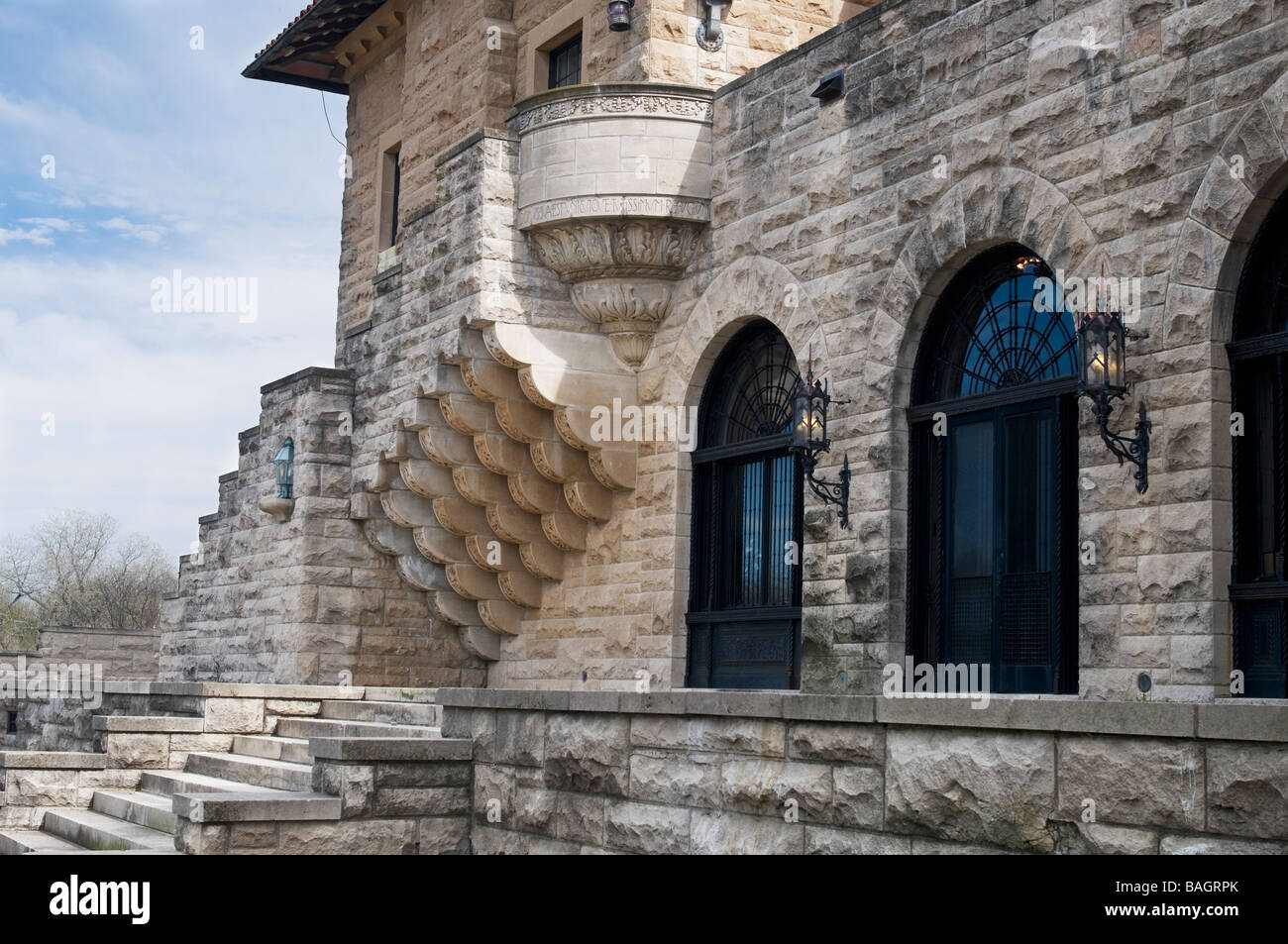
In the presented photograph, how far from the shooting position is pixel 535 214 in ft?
47.4

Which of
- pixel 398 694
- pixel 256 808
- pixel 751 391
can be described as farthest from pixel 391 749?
pixel 398 694

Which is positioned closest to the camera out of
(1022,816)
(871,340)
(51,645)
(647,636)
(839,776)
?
(1022,816)

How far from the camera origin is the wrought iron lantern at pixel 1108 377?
9469mm

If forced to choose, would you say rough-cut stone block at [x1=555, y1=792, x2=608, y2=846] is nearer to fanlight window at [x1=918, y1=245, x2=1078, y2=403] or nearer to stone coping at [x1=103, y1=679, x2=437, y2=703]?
fanlight window at [x1=918, y1=245, x2=1078, y2=403]

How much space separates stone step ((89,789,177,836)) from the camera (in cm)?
1181

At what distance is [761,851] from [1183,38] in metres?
5.58

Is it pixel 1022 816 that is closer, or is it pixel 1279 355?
pixel 1022 816

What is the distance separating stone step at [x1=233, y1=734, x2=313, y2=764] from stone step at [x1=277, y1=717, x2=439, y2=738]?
14cm

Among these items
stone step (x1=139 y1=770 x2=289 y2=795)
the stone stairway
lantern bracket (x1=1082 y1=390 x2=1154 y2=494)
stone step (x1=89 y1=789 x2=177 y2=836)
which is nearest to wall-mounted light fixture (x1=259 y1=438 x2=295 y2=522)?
the stone stairway

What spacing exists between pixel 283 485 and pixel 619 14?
22.3 ft

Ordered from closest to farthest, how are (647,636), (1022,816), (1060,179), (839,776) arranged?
(1022,816)
(839,776)
(1060,179)
(647,636)

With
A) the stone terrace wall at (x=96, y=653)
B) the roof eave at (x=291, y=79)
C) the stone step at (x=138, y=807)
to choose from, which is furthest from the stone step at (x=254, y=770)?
the stone terrace wall at (x=96, y=653)
